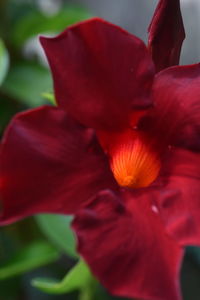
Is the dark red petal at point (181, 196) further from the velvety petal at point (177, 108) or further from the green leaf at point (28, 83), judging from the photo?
the green leaf at point (28, 83)

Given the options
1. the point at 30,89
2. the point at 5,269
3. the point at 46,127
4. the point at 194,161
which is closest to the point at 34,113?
the point at 46,127

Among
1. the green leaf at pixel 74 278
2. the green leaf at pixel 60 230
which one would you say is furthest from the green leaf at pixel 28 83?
the green leaf at pixel 74 278

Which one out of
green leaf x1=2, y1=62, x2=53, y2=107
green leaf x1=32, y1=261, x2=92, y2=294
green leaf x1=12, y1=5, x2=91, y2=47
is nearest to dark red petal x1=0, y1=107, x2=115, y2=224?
green leaf x1=32, y1=261, x2=92, y2=294

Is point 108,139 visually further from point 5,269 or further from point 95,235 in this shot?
point 5,269

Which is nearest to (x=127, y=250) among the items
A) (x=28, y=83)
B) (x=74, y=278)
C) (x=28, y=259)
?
(x=74, y=278)

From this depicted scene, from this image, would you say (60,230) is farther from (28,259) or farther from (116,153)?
(116,153)

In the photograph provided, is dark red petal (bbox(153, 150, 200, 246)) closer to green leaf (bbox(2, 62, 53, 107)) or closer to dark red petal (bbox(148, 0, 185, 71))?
dark red petal (bbox(148, 0, 185, 71))
